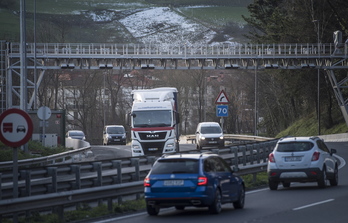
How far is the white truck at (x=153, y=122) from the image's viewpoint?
125 ft

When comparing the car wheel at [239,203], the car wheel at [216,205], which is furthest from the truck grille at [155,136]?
the car wheel at [216,205]

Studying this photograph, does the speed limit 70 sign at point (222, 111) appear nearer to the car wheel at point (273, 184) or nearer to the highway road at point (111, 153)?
the highway road at point (111, 153)

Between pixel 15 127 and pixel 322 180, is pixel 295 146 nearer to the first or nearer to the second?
pixel 322 180

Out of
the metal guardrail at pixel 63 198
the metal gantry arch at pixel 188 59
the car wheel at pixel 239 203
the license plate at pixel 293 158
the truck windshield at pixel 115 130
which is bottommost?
the car wheel at pixel 239 203

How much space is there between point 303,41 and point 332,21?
3.58 meters

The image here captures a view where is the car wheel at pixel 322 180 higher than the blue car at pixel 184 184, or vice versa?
the blue car at pixel 184 184

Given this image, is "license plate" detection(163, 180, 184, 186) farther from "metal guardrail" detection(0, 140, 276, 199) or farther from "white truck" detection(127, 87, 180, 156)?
"white truck" detection(127, 87, 180, 156)

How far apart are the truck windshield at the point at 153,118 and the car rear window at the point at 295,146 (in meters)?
15.0

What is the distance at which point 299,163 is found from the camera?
2297 cm

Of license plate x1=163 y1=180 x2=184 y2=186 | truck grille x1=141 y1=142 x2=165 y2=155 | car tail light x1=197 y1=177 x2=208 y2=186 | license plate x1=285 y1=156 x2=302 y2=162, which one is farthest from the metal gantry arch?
car tail light x1=197 y1=177 x2=208 y2=186

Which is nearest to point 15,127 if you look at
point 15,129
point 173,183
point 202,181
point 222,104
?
point 15,129

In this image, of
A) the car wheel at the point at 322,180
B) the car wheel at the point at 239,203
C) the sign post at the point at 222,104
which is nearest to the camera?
the car wheel at the point at 239,203

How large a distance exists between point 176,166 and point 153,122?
72.1 feet

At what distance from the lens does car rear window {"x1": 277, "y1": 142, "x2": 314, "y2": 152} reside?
76.5ft
